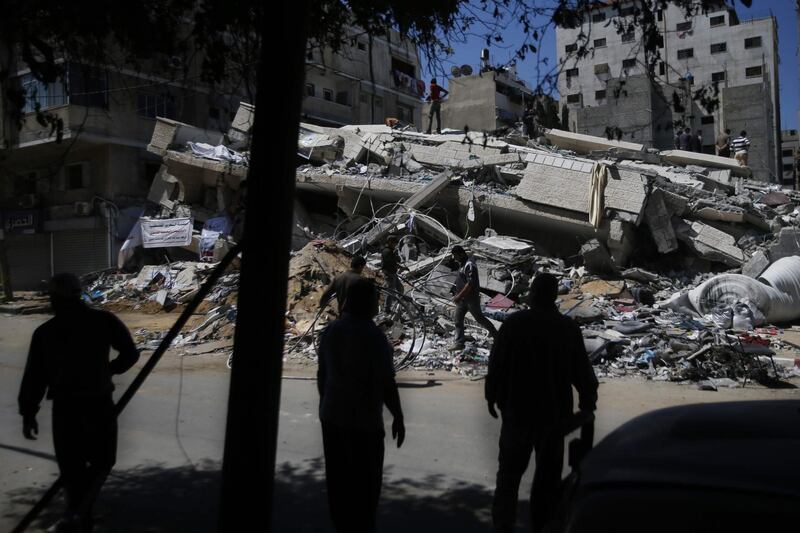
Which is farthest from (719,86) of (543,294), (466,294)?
(543,294)

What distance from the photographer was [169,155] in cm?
1903

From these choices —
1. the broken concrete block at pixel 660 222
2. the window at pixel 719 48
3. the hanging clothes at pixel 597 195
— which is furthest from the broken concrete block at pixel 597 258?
the window at pixel 719 48

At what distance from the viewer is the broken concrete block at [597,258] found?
14.6 meters

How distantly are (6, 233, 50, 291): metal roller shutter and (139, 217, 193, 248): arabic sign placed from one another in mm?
9983

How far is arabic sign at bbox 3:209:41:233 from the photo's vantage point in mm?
27016

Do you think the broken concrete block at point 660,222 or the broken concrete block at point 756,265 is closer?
the broken concrete block at point 756,265

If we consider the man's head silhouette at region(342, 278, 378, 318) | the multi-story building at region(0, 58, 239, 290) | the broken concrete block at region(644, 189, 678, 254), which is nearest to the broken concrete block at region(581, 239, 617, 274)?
the broken concrete block at region(644, 189, 678, 254)

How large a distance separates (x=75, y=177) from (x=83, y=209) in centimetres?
215

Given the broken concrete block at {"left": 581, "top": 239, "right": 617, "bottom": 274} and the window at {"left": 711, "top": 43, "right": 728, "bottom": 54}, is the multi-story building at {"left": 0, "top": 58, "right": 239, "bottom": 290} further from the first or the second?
the window at {"left": 711, "top": 43, "right": 728, "bottom": 54}

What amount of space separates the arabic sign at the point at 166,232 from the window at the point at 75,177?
7.85 m

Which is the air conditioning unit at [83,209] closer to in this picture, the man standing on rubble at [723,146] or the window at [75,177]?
the window at [75,177]

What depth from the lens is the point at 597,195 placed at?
14.5 m

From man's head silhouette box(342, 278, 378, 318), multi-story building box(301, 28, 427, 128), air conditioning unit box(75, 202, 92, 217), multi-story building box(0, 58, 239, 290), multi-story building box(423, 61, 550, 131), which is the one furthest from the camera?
multi-story building box(423, 61, 550, 131)

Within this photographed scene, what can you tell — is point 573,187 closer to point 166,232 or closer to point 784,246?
point 784,246
